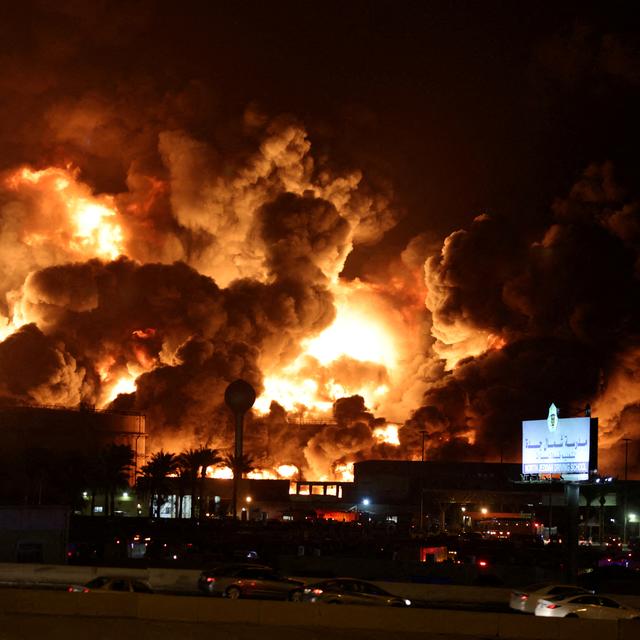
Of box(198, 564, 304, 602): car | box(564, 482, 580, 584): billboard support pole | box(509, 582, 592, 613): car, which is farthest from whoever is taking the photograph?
box(564, 482, 580, 584): billboard support pole

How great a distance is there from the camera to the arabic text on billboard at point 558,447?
58.1m

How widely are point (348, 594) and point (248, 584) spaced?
4.64m

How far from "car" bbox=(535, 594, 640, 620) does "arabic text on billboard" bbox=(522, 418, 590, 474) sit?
68.6 ft

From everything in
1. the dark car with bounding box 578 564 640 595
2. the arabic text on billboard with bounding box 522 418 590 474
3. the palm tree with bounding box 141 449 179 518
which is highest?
the arabic text on billboard with bounding box 522 418 590 474

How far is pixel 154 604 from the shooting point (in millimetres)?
31641

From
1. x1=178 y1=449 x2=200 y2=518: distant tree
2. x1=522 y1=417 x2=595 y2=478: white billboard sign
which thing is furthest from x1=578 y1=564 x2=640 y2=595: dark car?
x1=178 y1=449 x2=200 y2=518: distant tree

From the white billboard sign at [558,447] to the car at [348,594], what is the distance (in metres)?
23.1

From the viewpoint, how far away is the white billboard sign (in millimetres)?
58031

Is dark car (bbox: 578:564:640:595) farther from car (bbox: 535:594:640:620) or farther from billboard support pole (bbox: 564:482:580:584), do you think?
car (bbox: 535:594:640:620)

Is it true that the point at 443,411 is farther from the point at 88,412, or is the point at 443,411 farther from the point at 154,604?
the point at 154,604

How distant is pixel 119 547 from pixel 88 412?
53063 millimetres

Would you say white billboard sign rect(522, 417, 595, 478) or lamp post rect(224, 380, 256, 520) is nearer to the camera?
white billboard sign rect(522, 417, 595, 478)

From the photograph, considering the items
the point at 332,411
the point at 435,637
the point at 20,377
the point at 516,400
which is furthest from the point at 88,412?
the point at 435,637

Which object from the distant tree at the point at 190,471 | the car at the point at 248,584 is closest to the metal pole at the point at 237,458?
the distant tree at the point at 190,471
